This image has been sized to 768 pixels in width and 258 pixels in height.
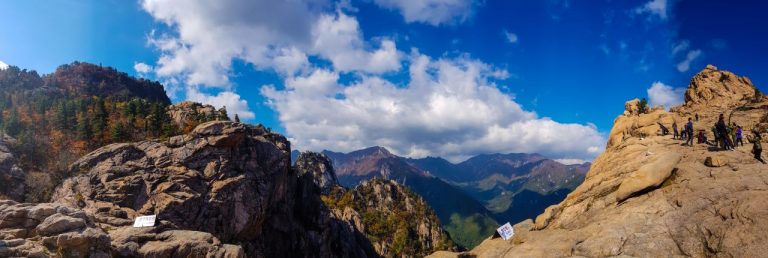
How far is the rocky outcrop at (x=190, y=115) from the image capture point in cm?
10575

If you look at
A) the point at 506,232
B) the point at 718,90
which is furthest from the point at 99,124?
the point at 718,90

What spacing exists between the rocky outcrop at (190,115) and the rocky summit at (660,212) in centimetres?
8903

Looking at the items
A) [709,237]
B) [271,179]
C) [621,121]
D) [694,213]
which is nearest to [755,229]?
[709,237]

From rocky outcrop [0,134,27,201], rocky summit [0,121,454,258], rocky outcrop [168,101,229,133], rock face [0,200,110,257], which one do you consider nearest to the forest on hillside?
rocky outcrop [0,134,27,201]

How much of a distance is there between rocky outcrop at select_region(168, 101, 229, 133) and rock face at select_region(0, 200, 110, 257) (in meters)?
75.8

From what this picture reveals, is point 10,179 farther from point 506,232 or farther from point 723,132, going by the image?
point 723,132

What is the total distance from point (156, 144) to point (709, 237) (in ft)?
240

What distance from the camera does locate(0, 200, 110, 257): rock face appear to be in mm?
21703

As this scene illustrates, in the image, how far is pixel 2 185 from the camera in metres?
55.8

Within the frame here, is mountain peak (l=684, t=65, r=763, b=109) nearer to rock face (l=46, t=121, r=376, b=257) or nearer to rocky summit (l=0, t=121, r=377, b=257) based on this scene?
rocky summit (l=0, t=121, r=377, b=257)

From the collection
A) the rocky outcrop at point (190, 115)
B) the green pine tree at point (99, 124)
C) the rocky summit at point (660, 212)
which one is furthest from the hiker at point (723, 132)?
the green pine tree at point (99, 124)

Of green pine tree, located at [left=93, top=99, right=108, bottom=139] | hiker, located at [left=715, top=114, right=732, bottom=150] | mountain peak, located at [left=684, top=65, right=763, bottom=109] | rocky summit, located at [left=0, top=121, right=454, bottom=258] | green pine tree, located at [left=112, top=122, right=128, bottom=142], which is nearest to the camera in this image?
rocky summit, located at [left=0, top=121, right=454, bottom=258]

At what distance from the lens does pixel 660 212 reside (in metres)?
24.6

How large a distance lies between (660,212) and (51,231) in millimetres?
36430
